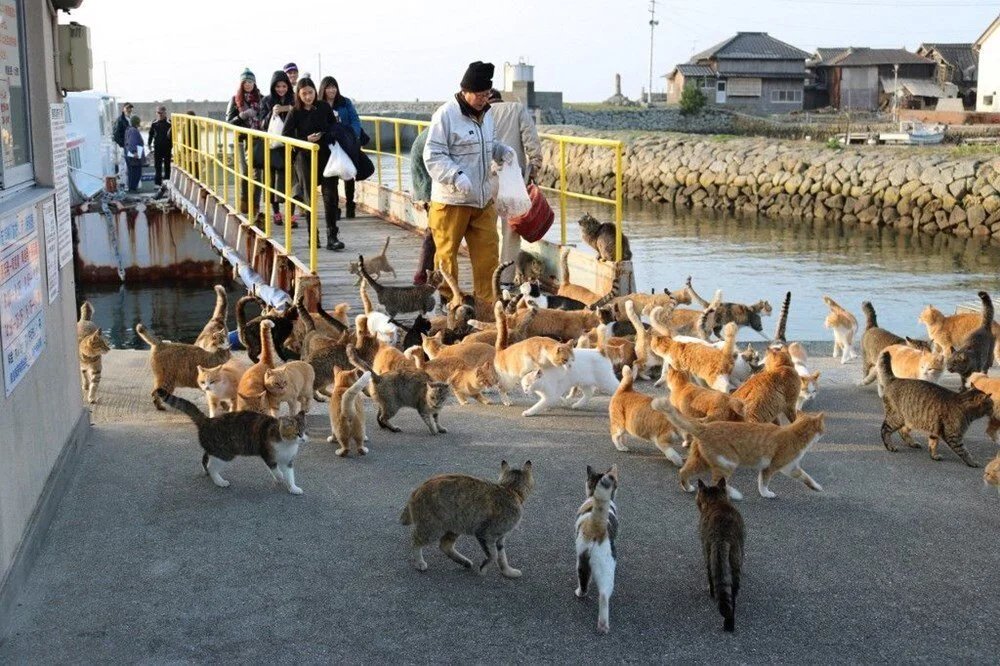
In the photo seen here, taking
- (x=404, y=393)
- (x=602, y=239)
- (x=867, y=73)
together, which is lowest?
(x=404, y=393)

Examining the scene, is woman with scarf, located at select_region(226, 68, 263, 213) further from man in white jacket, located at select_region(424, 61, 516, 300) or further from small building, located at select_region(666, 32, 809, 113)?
small building, located at select_region(666, 32, 809, 113)

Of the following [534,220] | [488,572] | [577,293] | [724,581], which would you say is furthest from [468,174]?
[724,581]

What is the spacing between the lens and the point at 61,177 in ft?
22.0

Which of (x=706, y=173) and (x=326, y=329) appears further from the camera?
(x=706, y=173)

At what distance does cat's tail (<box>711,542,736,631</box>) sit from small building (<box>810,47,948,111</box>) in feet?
244

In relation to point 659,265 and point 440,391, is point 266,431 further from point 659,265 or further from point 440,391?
point 659,265

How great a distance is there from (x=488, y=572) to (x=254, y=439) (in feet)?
5.51

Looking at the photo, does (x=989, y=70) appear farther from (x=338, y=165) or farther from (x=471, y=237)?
(x=471, y=237)

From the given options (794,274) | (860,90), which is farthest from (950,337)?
(860,90)

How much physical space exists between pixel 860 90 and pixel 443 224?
72324mm

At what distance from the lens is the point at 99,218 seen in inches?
968

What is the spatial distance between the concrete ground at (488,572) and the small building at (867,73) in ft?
239

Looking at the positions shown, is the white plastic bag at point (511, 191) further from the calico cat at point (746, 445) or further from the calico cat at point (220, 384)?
the calico cat at point (746, 445)

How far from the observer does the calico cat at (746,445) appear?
5.95 metres
